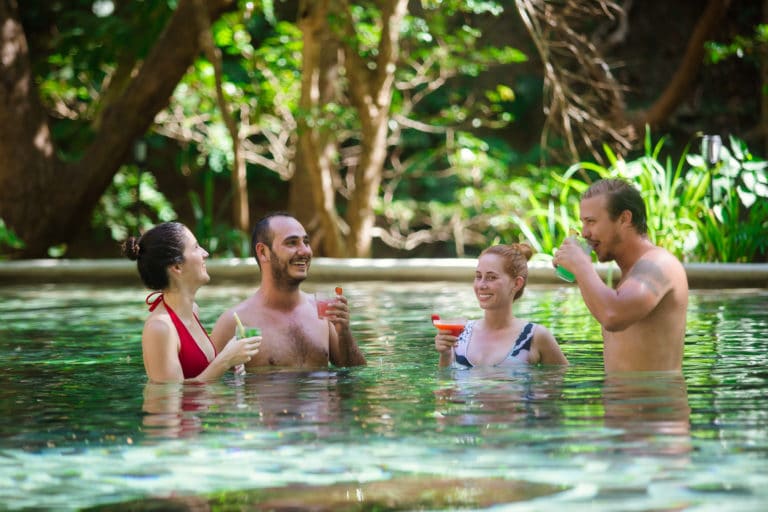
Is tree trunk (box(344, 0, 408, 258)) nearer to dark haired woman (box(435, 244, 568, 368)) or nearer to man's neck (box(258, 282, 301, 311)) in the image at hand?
man's neck (box(258, 282, 301, 311))

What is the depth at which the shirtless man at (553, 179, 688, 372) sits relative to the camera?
5555mm

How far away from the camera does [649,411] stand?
498 cm

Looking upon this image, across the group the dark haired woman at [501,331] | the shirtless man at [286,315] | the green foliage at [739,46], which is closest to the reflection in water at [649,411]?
the dark haired woman at [501,331]

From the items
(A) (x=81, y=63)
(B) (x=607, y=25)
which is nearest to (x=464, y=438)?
(A) (x=81, y=63)

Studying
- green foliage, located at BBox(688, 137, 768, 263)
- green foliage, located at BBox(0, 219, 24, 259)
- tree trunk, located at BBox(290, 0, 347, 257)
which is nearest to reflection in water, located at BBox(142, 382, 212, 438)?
green foliage, located at BBox(688, 137, 768, 263)

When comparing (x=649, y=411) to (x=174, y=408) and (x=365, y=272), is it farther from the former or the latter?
(x=365, y=272)

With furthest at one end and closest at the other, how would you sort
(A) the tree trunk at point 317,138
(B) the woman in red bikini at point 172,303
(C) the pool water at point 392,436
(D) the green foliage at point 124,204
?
1. (D) the green foliage at point 124,204
2. (A) the tree trunk at point 317,138
3. (B) the woman in red bikini at point 172,303
4. (C) the pool water at point 392,436

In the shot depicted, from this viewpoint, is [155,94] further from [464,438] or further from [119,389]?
[464,438]

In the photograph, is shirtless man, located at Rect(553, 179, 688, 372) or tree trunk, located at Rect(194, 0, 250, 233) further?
tree trunk, located at Rect(194, 0, 250, 233)

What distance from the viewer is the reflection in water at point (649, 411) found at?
4.27 m

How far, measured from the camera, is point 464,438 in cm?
451

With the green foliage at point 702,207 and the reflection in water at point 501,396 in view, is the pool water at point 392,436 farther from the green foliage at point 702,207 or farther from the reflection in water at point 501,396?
the green foliage at point 702,207

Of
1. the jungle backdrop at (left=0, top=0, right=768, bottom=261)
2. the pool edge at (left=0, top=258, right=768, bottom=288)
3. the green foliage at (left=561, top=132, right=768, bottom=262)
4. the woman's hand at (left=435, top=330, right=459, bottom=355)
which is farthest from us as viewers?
the jungle backdrop at (left=0, top=0, right=768, bottom=261)

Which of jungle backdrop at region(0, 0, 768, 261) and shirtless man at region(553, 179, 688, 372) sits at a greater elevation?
jungle backdrop at region(0, 0, 768, 261)
